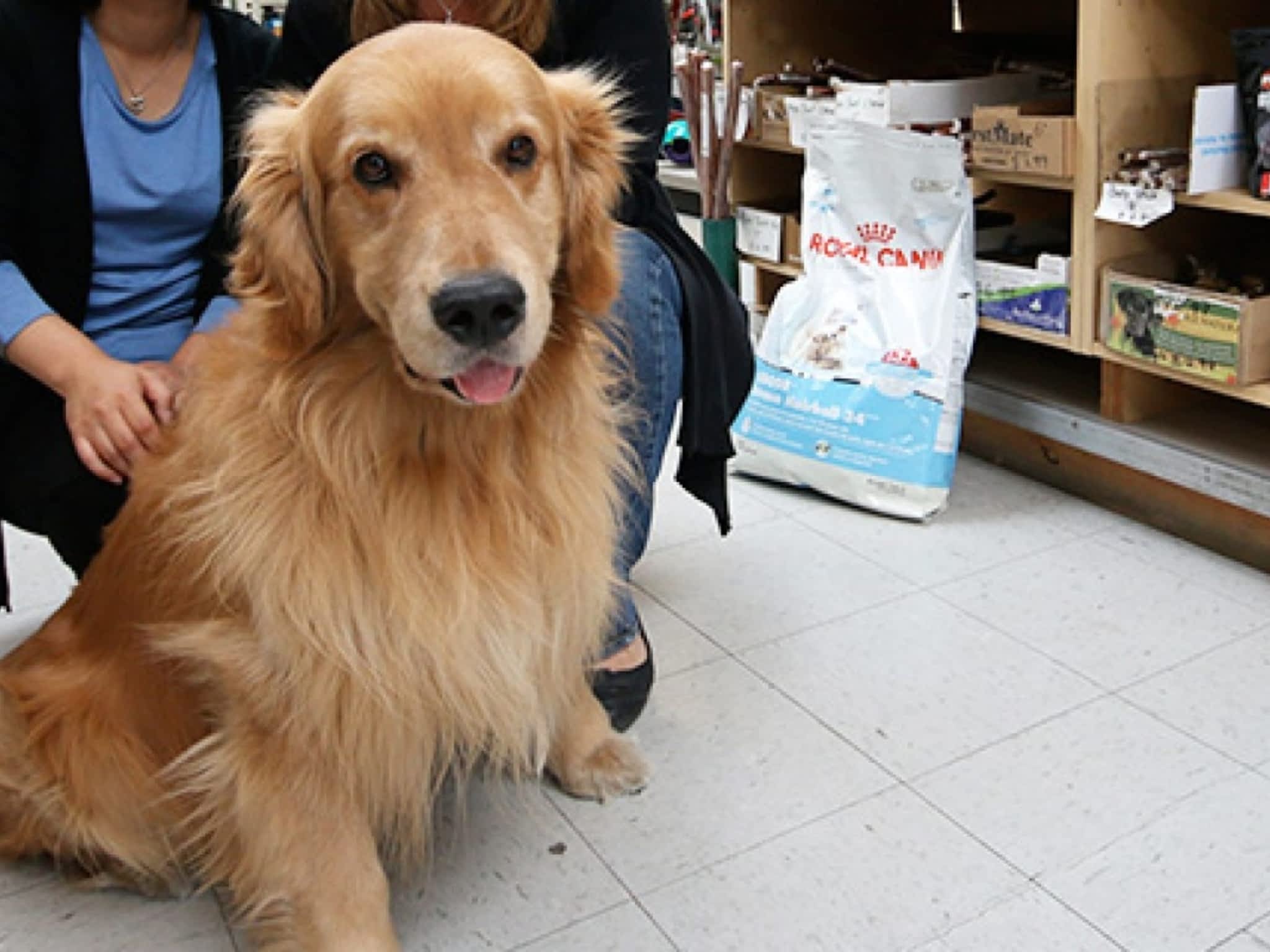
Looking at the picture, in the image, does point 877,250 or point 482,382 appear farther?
point 877,250

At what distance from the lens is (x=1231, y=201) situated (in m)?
2.04

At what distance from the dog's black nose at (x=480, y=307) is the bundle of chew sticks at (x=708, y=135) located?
2.13 m

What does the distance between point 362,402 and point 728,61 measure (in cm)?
214

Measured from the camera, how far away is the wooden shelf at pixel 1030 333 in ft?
7.81

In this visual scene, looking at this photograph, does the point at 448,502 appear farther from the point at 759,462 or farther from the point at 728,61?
the point at 728,61

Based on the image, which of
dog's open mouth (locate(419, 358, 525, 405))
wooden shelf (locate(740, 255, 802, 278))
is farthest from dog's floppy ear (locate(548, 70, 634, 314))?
wooden shelf (locate(740, 255, 802, 278))

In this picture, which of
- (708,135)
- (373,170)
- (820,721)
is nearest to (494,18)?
(373,170)

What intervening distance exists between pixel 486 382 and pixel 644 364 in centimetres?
60

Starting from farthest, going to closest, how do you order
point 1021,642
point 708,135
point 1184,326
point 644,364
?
point 708,135, point 1184,326, point 1021,642, point 644,364

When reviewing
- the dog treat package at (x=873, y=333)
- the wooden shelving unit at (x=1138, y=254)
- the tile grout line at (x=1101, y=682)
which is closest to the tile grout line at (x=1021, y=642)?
the tile grout line at (x=1101, y=682)

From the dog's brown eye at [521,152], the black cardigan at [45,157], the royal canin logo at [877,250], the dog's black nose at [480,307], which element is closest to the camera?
the dog's black nose at [480,307]

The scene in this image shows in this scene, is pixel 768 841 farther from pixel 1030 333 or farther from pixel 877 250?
pixel 877 250

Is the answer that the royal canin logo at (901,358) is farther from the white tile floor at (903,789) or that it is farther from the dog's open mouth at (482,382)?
the dog's open mouth at (482,382)

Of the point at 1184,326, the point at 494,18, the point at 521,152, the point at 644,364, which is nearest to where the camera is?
the point at 521,152
